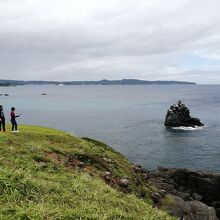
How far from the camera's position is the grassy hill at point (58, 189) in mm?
10727

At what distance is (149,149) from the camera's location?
68.8m

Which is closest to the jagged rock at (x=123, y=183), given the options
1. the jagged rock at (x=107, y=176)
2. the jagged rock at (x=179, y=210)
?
the jagged rock at (x=107, y=176)

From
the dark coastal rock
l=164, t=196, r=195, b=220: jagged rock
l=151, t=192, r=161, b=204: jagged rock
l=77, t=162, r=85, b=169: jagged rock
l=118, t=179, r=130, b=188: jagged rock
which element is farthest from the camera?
the dark coastal rock

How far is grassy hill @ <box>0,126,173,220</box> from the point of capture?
10.7m

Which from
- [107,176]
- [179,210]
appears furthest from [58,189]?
[179,210]

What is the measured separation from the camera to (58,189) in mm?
13227

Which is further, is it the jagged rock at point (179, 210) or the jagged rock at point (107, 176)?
the jagged rock at point (179, 210)

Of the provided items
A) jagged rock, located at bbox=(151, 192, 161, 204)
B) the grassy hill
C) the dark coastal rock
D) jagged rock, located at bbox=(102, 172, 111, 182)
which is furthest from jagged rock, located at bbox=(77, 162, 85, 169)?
the dark coastal rock

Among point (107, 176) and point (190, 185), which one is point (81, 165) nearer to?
point (107, 176)

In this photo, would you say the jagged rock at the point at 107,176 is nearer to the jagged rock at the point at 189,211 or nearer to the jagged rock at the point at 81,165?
the jagged rock at the point at 81,165

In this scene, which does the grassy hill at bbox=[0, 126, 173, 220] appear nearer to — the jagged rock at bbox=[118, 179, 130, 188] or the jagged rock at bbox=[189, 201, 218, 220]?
the jagged rock at bbox=[118, 179, 130, 188]

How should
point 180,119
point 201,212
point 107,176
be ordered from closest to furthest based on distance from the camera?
point 107,176, point 201,212, point 180,119

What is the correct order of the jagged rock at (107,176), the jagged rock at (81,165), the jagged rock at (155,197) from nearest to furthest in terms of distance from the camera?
the jagged rock at (107,176) < the jagged rock at (81,165) < the jagged rock at (155,197)

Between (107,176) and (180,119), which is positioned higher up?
(107,176)
